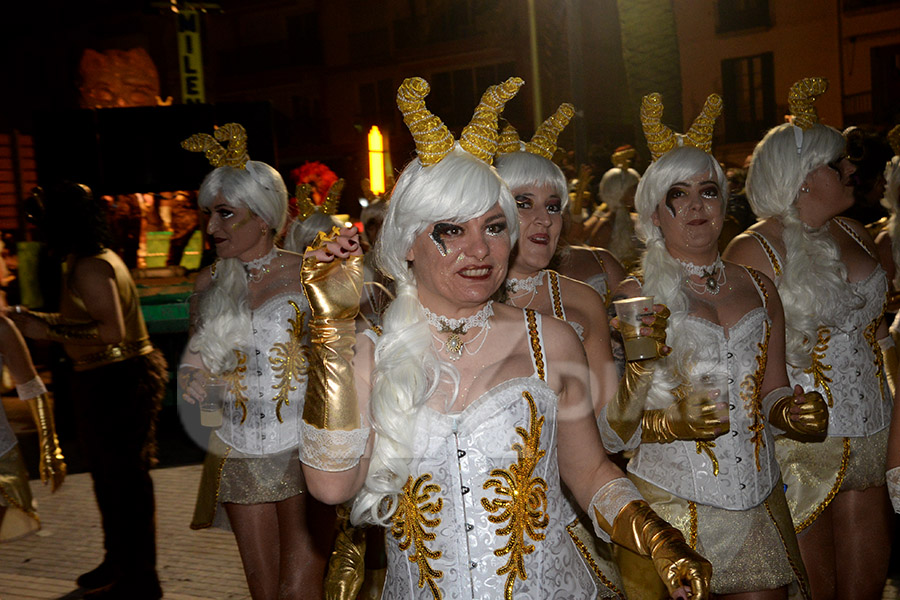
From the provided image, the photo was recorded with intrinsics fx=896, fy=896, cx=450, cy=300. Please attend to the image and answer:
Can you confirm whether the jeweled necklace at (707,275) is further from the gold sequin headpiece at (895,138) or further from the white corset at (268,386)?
the gold sequin headpiece at (895,138)

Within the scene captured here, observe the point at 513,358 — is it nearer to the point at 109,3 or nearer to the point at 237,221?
the point at 237,221

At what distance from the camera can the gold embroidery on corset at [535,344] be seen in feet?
8.18

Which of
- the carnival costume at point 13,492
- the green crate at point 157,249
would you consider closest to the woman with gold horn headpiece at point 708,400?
the carnival costume at point 13,492

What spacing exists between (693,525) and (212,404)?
2312 millimetres

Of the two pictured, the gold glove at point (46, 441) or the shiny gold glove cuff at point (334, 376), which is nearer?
the shiny gold glove cuff at point (334, 376)

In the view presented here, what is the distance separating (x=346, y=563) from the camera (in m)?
2.67

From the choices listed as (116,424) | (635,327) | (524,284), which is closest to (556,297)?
(524,284)

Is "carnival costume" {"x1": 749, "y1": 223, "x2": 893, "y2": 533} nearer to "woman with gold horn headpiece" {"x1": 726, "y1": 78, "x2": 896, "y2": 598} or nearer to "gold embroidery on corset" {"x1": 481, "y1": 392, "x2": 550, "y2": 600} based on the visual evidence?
"woman with gold horn headpiece" {"x1": 726, "y1": 78, "x2": 896, "y2": 598}

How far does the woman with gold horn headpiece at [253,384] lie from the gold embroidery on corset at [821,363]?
7.79 feet

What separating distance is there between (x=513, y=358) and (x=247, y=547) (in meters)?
2.30

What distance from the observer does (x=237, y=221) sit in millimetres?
4527

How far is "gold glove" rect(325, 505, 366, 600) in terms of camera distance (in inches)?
104

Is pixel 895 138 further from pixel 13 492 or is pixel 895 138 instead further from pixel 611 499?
pixel 13 492

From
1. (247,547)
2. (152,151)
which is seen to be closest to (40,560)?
(247,547)
